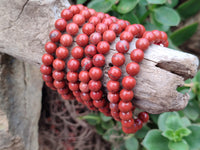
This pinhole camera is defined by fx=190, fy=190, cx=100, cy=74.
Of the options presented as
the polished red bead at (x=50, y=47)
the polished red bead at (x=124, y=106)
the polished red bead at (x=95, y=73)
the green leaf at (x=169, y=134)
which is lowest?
the green leaf at (x=169, y=134)

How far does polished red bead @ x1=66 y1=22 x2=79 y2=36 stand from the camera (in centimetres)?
86

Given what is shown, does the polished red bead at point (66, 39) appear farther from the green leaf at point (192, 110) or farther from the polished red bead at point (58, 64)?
the green leaf at point (192, 110)

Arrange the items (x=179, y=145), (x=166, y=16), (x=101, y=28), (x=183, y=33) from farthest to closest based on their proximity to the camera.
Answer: (x=183, y=33) → (x=166, y=16) → (x=179, y=145) → (x=101, y=28)

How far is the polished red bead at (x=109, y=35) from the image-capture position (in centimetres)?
82

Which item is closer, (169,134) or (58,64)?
(58,64)

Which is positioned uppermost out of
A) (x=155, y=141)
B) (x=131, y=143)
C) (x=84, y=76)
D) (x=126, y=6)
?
(x=126, y=6)

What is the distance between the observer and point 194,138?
1.06 metres

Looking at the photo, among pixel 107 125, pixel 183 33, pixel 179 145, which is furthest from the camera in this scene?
pixel 183 33

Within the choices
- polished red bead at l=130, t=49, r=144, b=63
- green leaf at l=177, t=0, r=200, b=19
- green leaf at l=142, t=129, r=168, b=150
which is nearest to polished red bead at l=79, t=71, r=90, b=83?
polished red bead at l=130, t=49, r=144, b=63

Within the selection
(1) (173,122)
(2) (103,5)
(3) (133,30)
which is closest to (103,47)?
(3) (133,30)

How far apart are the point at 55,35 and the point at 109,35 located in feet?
0.82

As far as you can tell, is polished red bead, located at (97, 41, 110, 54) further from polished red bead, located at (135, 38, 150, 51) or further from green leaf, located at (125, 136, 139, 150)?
green leaf, located at (125, 136, 139, 150)

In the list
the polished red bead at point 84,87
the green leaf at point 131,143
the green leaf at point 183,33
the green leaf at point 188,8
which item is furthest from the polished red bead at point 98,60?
the green leaf at point 188,8

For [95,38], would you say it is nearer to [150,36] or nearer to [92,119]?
[150,36]
